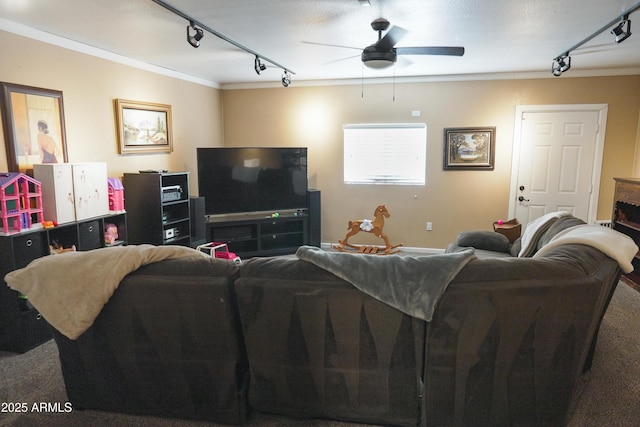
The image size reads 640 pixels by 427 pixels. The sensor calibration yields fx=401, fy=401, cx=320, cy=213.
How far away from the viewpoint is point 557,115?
5.31 metres

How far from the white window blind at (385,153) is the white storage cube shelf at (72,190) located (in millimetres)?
3445

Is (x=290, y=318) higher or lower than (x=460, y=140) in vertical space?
lower

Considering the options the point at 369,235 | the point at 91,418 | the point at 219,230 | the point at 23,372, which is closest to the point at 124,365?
the point at 91,418

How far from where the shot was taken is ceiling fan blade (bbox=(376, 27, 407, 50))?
2.90 metres

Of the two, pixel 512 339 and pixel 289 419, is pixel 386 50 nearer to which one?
pixel 512 339

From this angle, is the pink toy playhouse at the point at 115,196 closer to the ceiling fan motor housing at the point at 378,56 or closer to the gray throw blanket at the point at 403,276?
the ceiling fan motor housing at the point at 378,56

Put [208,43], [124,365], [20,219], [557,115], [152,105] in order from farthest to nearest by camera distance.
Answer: [557,115], [152,105], [208,43], [20,219], [124,365]

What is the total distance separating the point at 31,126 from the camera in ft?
11.0

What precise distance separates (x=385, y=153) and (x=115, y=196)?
3.65 meters

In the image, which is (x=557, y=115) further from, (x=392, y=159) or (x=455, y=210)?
(x=392, y=159)

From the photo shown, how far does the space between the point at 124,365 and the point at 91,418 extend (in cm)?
40

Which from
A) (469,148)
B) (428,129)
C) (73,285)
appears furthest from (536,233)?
(73,285)

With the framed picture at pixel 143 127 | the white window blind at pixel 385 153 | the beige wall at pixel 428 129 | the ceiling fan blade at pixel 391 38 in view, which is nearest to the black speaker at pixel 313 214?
the beige wall at pixel 428 129

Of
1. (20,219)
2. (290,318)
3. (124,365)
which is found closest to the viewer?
(290,318)
